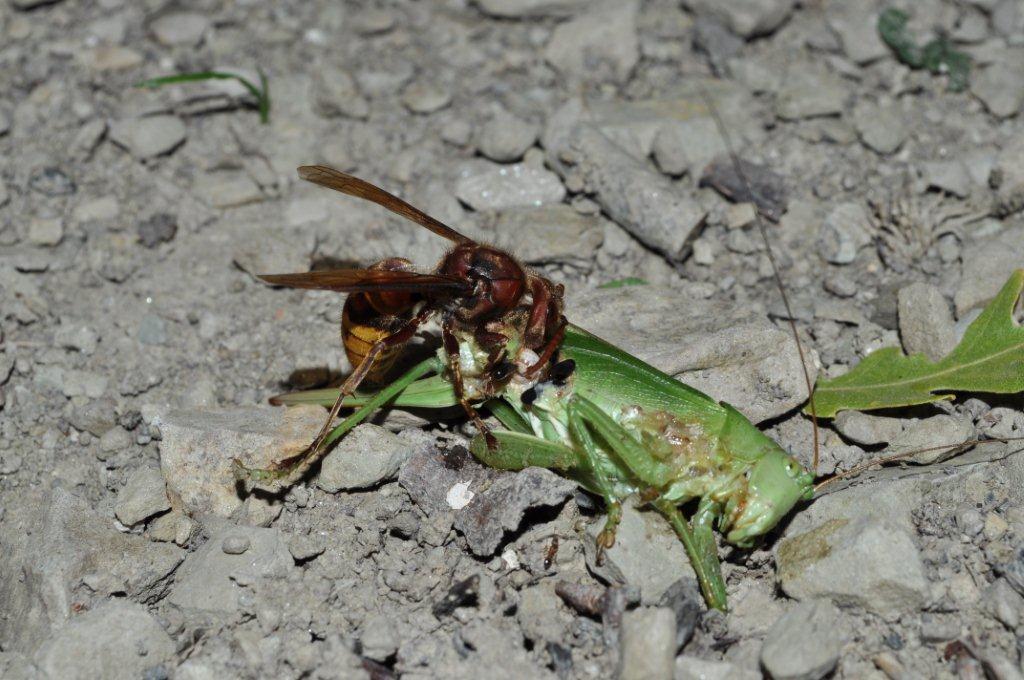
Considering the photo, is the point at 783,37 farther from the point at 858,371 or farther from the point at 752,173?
the point at 858,371

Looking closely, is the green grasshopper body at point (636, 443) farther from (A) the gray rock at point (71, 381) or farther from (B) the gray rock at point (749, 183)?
(B) the gray rock at point (749, 183)

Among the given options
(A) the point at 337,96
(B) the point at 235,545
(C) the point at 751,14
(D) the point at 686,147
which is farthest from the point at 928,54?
(B) the point at 235,545

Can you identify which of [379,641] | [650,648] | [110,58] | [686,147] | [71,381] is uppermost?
[686,147]

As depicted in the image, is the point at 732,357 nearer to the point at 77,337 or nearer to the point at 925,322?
the point at 925,322

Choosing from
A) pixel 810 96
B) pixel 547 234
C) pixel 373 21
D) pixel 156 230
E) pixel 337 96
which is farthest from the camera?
pixel 373 21

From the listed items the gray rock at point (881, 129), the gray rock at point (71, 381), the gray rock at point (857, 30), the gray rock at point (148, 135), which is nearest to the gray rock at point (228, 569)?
the gray rock at point (71, 381)

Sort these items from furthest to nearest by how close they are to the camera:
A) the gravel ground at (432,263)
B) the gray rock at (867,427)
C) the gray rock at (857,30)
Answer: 1. the gray rock at (857,30)
2. the gray rock at (867,427)
3. the gravel ground at (432,263)
